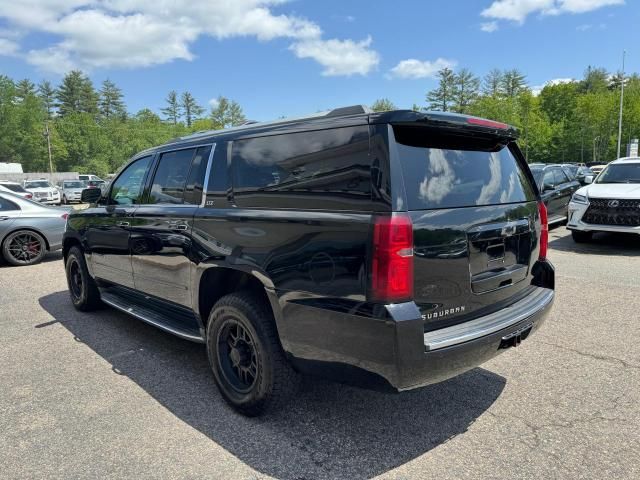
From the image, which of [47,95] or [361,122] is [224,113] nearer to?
[47,95]

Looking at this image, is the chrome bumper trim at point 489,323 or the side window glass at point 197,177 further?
the side window glass at point 197,177

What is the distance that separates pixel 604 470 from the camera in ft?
8.15

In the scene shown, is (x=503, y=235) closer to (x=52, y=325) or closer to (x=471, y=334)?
(x=471, y=334)

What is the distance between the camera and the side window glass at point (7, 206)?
9.09 m

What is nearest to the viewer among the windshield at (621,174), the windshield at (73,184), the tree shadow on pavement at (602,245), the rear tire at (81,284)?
the rear tire at (81,284)

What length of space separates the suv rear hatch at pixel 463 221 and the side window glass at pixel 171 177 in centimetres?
201

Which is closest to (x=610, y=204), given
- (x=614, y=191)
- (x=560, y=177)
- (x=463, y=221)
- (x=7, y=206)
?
(x=614, y=191)

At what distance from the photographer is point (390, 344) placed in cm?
230

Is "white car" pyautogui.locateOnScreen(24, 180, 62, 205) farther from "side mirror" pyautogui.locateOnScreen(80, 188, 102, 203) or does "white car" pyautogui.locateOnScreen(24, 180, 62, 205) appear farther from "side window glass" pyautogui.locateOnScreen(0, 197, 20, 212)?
"side mirror" pyautogui.locateOnScreen(80, 188, 102, 203)

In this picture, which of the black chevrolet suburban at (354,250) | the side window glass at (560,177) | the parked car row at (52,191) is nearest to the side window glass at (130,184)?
the black chevrolet suburban at (354,250)

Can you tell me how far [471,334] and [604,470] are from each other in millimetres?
979

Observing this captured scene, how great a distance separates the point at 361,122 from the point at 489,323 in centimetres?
138

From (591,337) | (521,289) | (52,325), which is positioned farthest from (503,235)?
(52,325)

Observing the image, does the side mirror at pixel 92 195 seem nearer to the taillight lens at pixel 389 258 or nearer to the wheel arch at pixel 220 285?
the wheel arch at pixel 220 285
